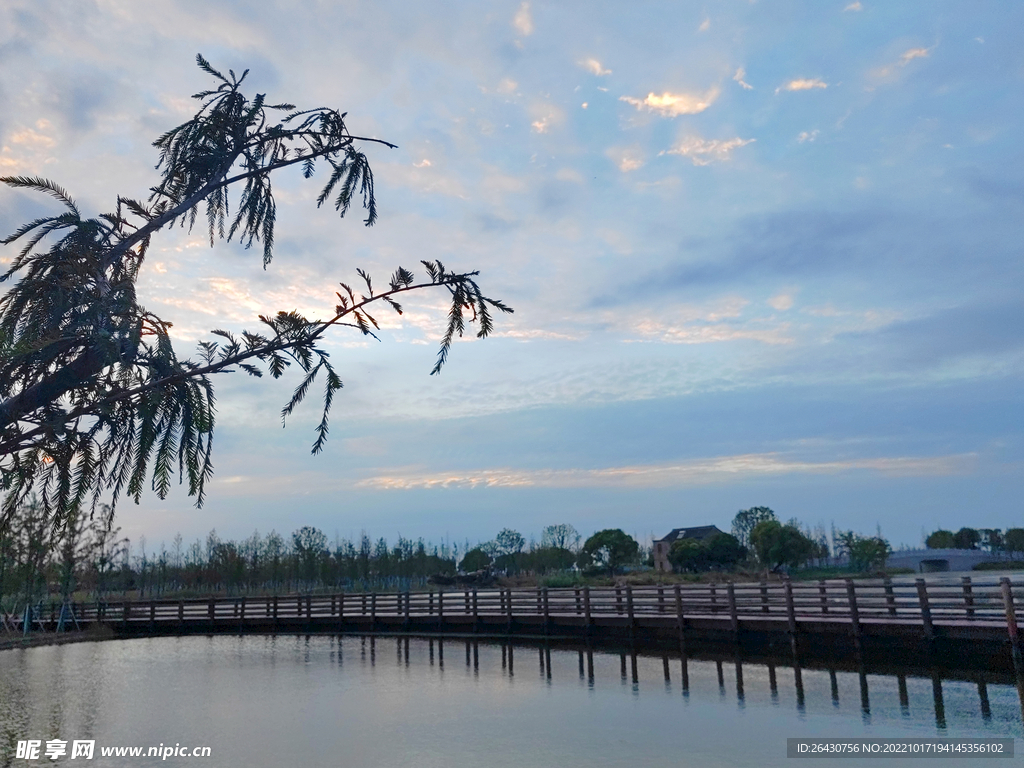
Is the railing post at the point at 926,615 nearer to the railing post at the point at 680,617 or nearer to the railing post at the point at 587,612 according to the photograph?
the railing post at the point at 680,617

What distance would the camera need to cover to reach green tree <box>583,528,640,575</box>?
3238 inches

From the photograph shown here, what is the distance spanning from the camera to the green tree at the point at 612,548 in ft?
270

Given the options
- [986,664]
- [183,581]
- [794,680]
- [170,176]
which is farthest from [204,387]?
[183,581]

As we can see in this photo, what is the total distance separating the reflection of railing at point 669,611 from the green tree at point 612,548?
55.6 metres

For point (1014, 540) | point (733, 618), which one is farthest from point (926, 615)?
point (1014, 540)

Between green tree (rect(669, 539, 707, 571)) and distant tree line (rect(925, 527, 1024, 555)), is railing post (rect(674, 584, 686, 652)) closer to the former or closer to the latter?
green tree (rect(669, 539, 707, 571))

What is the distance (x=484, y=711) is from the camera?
1194cm

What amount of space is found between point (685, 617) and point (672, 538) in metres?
75.2

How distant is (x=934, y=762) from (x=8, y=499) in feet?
31.3

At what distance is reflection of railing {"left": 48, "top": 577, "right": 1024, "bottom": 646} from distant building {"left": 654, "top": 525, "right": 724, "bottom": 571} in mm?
59035

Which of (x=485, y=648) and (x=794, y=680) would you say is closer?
(x=794, y=680)

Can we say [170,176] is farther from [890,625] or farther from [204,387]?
[890,625]

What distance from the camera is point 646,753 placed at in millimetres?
9078

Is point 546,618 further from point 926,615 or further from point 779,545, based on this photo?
point 779,545
